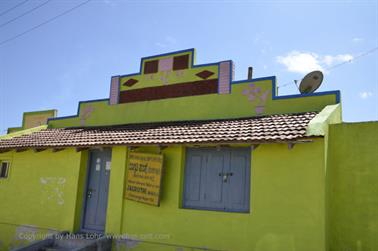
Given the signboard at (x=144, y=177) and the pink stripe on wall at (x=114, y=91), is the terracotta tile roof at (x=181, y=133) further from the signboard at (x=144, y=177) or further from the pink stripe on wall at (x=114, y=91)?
the pink stripe on wall at (x=114, y=91)

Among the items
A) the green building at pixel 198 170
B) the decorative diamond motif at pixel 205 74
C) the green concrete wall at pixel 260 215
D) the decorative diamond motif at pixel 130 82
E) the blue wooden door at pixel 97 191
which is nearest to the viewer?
the green concrete wall at pixel 260 215

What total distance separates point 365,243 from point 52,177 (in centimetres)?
863

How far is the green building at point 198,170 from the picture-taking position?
6.76m

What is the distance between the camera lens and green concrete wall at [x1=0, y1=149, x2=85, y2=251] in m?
9.63

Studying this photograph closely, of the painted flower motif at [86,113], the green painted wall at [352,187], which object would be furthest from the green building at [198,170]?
the painted flower motif at [86,113]

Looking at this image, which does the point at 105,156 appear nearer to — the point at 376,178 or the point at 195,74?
the point at 195,74

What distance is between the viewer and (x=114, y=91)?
11.6 metres

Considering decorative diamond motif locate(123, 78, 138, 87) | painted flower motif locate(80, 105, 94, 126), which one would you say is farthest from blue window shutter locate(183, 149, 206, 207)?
painted flower motif locate(80, 105, 94, 126)

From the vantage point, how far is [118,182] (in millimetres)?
8859

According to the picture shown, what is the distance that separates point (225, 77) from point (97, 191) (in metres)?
5.07

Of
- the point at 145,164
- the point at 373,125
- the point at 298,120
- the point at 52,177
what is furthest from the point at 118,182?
the point at 373,125

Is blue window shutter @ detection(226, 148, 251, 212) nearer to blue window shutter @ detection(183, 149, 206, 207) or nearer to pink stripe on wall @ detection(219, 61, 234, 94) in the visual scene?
blue window shutter @ detection(183, 149, 206, 207)

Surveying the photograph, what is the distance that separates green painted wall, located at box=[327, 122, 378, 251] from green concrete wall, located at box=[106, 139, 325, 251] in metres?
0.68

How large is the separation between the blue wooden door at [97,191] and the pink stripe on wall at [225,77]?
3.86 metres
